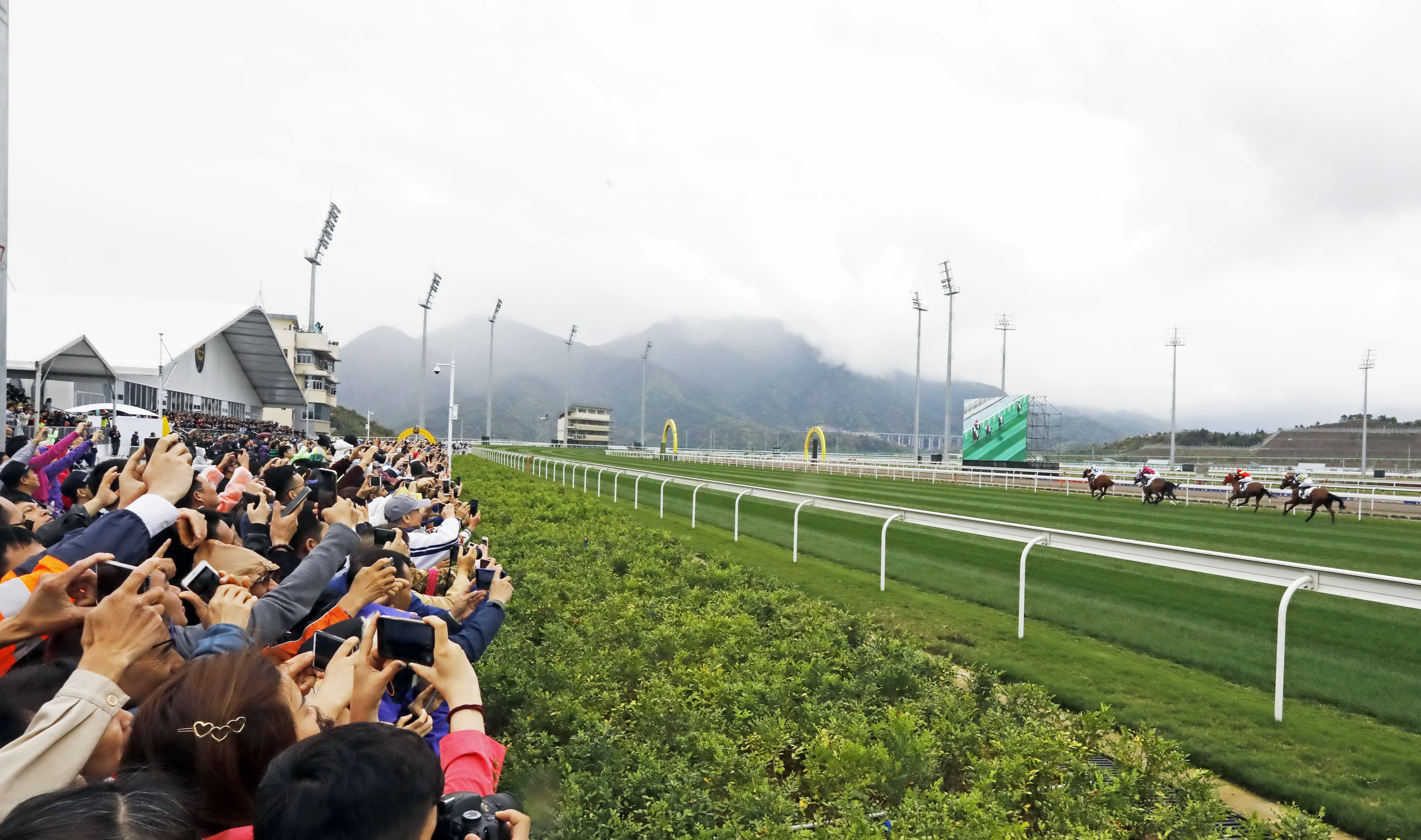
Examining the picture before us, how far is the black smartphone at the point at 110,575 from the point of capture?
6.84 feet

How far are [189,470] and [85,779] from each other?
191 centimetres

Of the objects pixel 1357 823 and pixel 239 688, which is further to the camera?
Answer: pixel 1357 823

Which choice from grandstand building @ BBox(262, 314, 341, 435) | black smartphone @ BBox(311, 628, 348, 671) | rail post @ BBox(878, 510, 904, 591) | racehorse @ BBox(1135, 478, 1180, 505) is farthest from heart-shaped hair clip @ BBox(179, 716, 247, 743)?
grandstand building @ BBox(262, 314, 341, 435)

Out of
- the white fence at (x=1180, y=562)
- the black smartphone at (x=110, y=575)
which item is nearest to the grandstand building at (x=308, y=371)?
the white fence at (x=1180, y=562)

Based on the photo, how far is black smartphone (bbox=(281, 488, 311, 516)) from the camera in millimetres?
3594

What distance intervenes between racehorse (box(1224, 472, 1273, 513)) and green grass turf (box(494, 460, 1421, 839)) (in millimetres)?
12558

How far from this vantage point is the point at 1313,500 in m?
17.1

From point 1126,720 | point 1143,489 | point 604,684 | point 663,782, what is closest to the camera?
point 663,782

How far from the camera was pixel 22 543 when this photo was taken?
9.20 ft

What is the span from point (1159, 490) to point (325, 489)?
22089 millimetres

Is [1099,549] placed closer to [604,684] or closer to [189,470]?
[604,684]

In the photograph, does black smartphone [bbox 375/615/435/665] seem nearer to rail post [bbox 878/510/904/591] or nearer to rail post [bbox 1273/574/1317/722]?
rail post [bbox 1273/574/1317/722]

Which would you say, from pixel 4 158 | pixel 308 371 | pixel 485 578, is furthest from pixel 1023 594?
pixel 308 371

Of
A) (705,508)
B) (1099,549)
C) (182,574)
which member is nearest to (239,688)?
(182,574)
